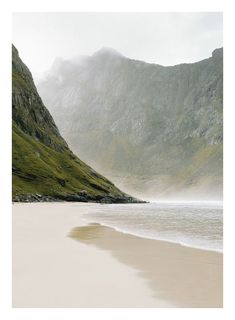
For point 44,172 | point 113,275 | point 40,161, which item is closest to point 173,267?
point 113,275

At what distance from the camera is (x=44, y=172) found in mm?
141250

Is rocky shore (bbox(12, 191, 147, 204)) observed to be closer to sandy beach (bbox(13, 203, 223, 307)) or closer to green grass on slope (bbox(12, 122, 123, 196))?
green grass on slope (bbox(12, 122, 123, 196))

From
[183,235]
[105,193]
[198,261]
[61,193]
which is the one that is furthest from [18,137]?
[198,261]

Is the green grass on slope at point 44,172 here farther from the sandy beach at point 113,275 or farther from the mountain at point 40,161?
the sandy beach at point 113,275

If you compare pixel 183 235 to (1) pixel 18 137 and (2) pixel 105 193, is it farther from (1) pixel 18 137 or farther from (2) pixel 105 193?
(2) pixel 105 193

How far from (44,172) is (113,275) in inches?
5035

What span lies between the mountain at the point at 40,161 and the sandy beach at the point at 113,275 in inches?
3446

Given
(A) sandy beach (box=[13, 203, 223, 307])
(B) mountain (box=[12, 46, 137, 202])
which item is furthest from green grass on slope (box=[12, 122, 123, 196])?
(A) sandy beach (box=[13, 203, 223, 307])

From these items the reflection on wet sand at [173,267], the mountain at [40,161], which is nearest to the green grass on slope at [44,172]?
the mountain at [40,161]

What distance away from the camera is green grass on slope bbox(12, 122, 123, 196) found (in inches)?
5167

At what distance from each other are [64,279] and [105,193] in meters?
151

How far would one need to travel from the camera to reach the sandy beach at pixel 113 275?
12.3 m
